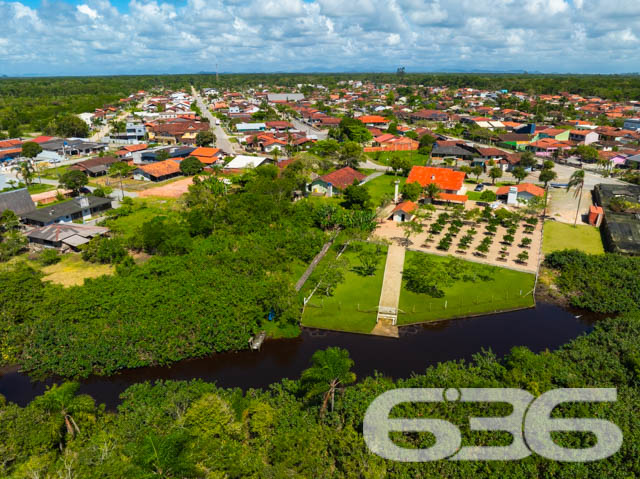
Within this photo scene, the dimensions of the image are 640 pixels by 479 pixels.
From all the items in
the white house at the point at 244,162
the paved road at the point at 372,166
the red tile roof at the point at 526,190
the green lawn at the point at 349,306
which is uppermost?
the white house at the point at 244,162

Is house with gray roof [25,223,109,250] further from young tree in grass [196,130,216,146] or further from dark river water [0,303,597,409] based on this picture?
young tree in grass [196,130,216,146]

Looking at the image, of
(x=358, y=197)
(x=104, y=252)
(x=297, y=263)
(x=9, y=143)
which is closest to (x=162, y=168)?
(x=104, y=252)

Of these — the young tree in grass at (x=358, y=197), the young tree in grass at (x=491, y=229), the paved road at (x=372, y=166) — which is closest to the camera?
the young tree in grass at (x=491, y=229)

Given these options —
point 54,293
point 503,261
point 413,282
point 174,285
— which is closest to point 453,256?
point 503,261

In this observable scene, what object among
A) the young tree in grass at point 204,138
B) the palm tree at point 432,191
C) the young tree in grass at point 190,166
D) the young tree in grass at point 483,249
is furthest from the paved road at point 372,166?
the young tree in grass at point 483,249

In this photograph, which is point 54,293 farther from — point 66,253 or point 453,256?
point 453,256

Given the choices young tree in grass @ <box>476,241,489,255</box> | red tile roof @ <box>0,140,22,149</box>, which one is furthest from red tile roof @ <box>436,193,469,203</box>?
red tile roof @ <box>0,140,22,149</box>

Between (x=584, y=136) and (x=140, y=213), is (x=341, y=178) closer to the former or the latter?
(x=140, y=213)

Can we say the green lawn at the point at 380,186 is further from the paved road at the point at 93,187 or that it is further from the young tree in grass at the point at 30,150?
the young tree in grass at the point at 30,150
